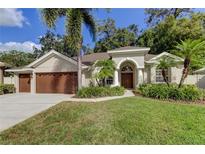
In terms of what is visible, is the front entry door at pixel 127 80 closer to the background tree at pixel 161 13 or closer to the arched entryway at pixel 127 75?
the arched entryway at pixel 127 75

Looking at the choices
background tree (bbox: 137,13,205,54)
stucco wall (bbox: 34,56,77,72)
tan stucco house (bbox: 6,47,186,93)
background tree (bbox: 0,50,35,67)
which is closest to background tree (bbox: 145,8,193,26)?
background tree (bbox: 137,13,205,54)

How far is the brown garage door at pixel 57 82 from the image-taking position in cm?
1964

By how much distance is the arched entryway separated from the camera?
20.2 metres

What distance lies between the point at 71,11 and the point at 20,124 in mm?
9280

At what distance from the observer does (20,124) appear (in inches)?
343

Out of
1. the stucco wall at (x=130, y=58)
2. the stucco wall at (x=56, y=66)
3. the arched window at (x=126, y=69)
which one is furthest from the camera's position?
the arched window at (x=126, y=69)

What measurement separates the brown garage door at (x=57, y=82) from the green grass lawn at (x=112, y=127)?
9.38m

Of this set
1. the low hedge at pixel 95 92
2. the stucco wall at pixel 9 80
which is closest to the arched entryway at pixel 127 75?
the low hedge at pixel 95 92

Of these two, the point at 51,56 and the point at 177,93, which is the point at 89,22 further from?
the point at 177,93

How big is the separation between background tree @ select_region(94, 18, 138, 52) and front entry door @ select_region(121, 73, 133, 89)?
1040 cm

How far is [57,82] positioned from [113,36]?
13719mm

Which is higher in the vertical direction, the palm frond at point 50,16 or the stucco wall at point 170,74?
the palm frond at point 50,16

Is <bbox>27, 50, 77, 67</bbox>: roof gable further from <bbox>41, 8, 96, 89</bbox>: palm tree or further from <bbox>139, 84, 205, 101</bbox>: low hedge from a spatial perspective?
<bbox>139, 84, 205, 101</bbox>: low hedge
